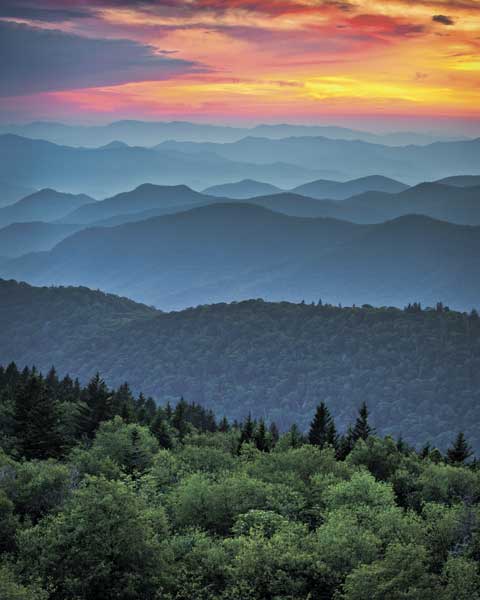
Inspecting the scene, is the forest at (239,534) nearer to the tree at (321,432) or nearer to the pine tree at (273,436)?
the tree at (321,432)

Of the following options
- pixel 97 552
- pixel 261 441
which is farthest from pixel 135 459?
pixel 97 552

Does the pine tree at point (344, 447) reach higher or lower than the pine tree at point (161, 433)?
lower

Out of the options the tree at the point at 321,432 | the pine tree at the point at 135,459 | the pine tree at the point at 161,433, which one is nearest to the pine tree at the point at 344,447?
the tree at the point at 321,432

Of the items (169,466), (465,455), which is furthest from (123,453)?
(465,455)

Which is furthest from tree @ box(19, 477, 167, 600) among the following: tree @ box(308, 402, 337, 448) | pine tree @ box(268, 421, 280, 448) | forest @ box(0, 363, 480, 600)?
pine tree @ box(268, 421, 280, 448)

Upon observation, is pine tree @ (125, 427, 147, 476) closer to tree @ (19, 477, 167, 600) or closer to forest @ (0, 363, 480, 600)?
forest @ (0, 363, 480, 600)

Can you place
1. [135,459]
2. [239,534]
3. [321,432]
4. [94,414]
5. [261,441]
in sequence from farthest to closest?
[321,432], [94,414], [261,441], [135,459], [239,534]

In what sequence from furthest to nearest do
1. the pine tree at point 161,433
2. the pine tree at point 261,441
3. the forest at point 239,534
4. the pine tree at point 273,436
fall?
the pine tree at point 273,436
the pine tree at point 161,433
the pine tree at point 261,441
the forest at point 239,534

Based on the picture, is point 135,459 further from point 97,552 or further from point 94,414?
point 97,552
